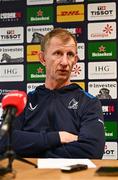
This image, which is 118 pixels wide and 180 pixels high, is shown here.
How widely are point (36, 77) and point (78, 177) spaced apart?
7.56 ft

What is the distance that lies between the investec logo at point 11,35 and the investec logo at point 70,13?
411 millimetres

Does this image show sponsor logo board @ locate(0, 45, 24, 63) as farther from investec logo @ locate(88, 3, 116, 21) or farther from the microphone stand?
the microphone stand

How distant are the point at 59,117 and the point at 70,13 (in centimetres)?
169

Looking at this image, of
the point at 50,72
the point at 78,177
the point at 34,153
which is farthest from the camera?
the point at 50,72

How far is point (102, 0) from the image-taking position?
328 cm

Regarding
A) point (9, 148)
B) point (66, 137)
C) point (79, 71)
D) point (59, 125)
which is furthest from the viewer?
point (79, 71)

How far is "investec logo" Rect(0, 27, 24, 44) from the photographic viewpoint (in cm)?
345

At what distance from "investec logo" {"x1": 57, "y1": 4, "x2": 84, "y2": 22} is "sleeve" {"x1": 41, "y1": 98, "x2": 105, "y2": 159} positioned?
1.63 m

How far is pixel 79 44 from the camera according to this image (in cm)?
331

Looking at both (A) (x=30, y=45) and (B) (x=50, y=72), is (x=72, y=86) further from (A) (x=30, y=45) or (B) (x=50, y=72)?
(A) (x=30, y=45)

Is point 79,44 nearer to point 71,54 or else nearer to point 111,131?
point 111,131

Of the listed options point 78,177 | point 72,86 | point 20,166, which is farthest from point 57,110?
point 78,177

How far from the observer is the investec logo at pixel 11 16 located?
3457 millimetres

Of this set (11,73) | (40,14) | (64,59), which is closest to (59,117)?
(64,59)
